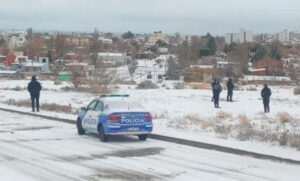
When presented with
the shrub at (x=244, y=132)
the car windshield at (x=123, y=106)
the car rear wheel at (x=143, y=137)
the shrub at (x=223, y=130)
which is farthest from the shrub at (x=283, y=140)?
the car windshield at (x=123, y=106)

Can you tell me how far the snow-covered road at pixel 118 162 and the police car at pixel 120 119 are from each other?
0.38 meters

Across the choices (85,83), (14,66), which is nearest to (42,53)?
(14,66)

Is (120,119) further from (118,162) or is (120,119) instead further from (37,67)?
(37,67)

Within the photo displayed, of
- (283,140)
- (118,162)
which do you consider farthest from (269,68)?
(118,162)

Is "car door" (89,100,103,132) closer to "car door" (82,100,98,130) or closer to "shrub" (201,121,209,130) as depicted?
"car door" (82,100,98,130)

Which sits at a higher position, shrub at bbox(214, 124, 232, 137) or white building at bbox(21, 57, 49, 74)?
white building at bbox(21, 57, 49, 74)

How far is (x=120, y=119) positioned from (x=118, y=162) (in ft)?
14.7

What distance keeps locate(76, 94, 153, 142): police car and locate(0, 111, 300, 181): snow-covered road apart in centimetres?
38

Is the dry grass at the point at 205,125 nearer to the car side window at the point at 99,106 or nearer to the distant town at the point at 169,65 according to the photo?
the car side window at the point at 99,106

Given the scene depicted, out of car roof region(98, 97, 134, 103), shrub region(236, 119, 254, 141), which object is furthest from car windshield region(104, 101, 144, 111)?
shrub region(236, 119, 254, 141)

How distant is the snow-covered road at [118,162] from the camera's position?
12.7 m

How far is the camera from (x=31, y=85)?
32250mm

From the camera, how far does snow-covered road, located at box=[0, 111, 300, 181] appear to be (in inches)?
502

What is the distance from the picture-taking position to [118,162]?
48.5 feet
